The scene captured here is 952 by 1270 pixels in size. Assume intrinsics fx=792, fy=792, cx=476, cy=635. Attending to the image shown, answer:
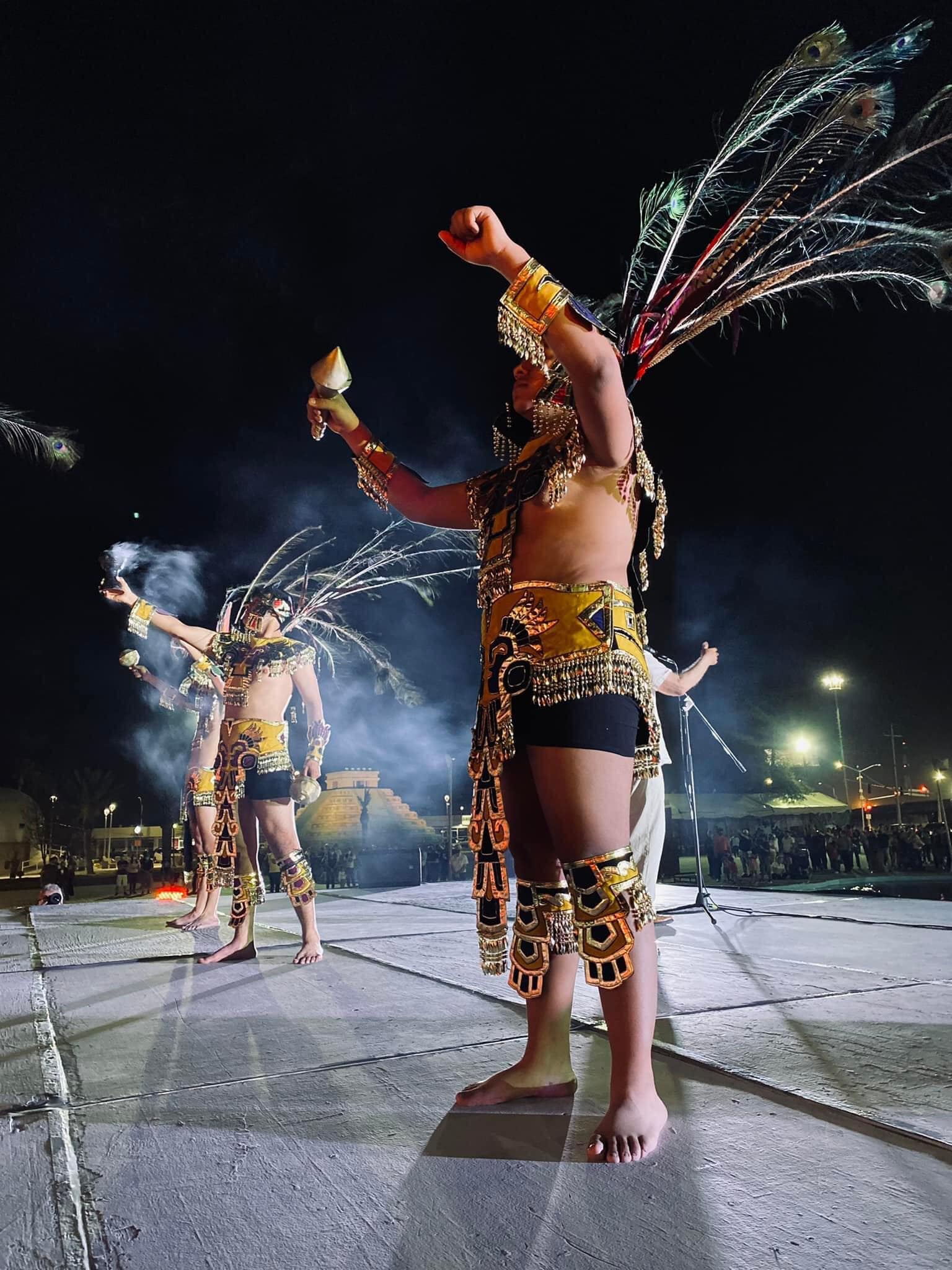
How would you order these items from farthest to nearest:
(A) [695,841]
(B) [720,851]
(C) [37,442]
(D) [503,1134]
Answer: (B) [720,851] → (C) [37,442] → (A) [695,841] → (D) [503,1134]

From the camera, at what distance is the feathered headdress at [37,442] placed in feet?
31.2

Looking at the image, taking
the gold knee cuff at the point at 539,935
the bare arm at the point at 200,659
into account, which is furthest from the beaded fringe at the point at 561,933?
the bare arm at the point at 200,659

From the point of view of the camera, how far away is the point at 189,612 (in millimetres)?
9750

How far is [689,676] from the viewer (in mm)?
5418

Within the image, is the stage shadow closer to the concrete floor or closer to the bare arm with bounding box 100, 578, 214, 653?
the concrete floor

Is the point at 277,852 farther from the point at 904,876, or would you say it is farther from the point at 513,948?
the point at 904,876

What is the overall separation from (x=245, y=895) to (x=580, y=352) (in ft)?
11.7

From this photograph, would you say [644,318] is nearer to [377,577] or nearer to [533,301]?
[533,301]

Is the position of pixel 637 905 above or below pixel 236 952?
above

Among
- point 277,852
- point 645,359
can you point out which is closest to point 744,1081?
point 645,359

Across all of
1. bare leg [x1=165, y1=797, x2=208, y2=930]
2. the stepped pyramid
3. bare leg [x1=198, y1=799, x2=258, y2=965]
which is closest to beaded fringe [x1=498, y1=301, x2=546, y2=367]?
bare leg [x1=198, y1=799, x2=258, y2=965]

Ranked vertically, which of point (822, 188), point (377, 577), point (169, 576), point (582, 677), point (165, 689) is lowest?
point (582, 677)

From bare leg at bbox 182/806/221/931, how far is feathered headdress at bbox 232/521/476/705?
1846mm

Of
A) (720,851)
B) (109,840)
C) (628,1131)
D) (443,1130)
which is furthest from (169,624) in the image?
(109,840)
